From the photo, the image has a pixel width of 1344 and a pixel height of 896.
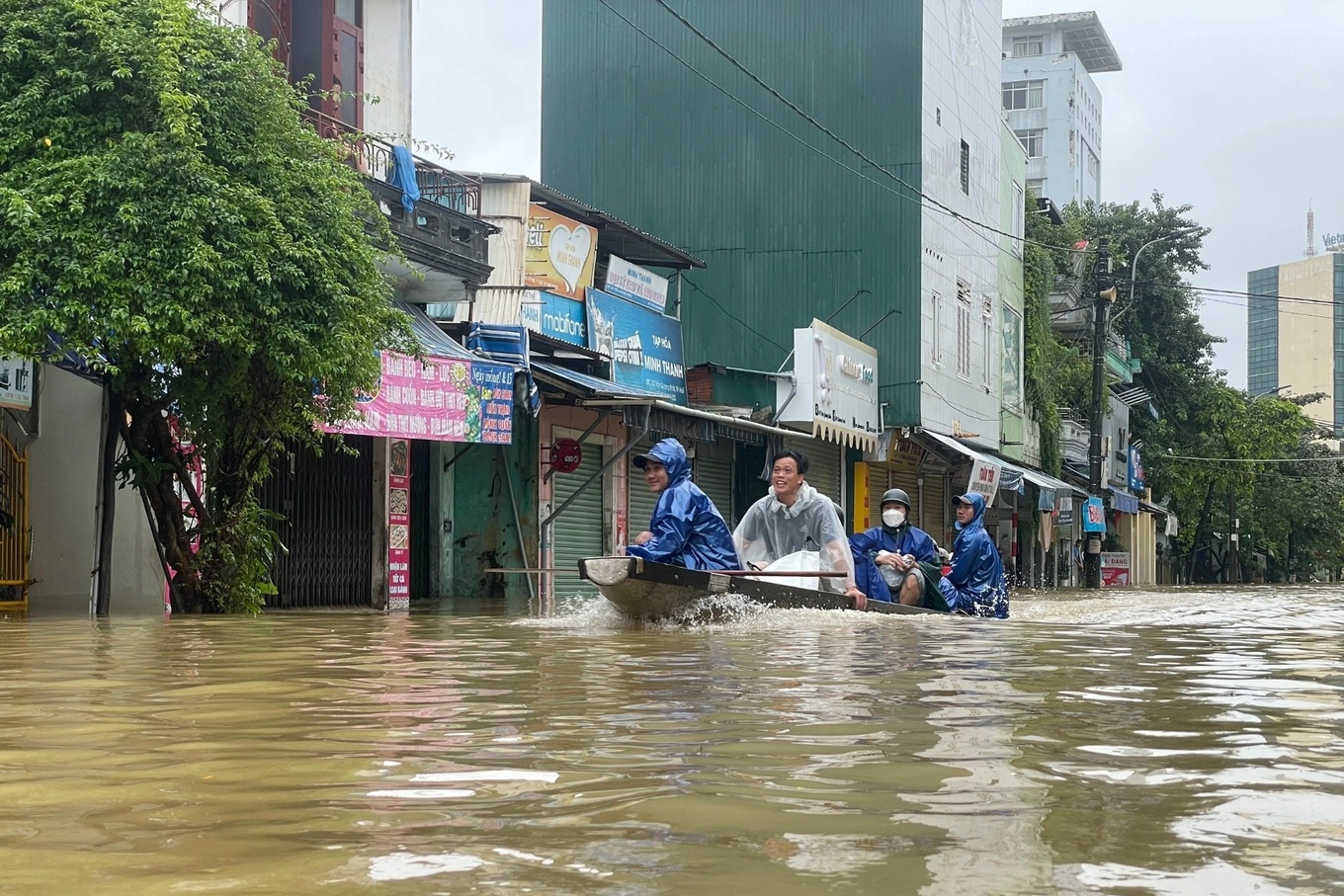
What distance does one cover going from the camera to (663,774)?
413 centimetres

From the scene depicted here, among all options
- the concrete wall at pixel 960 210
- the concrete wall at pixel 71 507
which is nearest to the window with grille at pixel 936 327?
the concrete wall at pixel 960 210

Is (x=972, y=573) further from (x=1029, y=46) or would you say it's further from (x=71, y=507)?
(x=1029, y=46)

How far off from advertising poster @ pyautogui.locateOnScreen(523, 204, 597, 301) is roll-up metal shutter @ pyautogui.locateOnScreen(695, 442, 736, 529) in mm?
4606

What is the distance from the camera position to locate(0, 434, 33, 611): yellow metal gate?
13305 millimetres

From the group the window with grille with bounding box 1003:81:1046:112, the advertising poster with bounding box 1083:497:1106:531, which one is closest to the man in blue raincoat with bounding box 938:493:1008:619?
the advertising poster with bounding box 1083:497:1106:531

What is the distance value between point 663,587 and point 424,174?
8.97m

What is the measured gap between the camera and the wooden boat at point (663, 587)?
11.0 metres

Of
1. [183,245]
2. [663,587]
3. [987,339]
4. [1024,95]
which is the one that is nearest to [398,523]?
[183,245]

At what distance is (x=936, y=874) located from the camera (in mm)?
2951

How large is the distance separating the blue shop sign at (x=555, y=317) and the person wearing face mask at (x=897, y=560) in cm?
682

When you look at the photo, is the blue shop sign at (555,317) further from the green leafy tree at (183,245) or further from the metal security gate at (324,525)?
the green leafy tree at (183,245)

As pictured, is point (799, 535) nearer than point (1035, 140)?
Yes

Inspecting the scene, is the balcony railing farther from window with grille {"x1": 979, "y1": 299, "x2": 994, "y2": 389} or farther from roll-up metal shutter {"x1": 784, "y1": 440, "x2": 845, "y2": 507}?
window with grille {"x1": 979, "y1": 299, "x2": 994, "y2": 389}

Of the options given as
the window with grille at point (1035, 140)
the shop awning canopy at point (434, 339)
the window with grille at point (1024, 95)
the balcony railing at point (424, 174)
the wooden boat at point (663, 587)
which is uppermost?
the window with grille at point (1024, 95)
